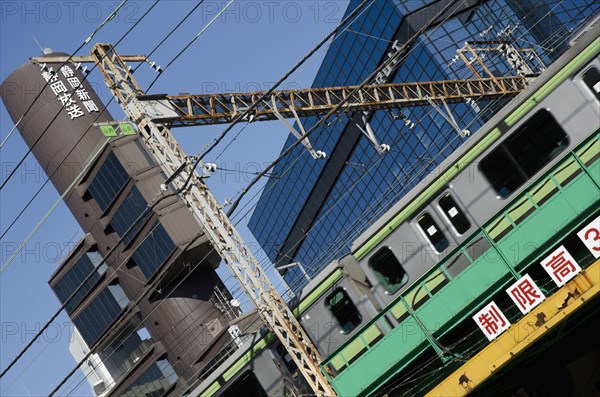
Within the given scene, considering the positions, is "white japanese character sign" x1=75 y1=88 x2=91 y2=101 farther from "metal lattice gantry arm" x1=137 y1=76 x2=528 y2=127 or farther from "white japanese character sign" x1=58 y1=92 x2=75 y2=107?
"metal lattice gantry arm" x1=137 y1=76 x2=528 y2=127

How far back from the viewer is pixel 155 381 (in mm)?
48594

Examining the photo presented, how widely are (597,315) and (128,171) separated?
3236cm

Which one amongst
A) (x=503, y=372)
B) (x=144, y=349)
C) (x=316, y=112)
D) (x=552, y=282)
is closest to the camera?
(x=552, y=282)

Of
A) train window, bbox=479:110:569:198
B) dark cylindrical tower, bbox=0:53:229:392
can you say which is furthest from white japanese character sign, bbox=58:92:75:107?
train window, bbox=479:110:569:198

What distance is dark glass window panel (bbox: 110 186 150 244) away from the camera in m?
47.0

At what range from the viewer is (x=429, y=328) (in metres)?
21.3

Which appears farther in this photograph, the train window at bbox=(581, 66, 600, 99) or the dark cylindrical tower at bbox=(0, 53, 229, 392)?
the dark cylindrical tower at bbox=(0, 53, 229, 392)

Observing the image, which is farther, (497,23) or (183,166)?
(497,23)

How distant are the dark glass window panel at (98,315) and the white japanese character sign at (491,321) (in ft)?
112

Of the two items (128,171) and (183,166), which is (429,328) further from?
(128,171)

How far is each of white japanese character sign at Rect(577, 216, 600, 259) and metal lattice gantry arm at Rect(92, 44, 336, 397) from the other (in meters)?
8.98

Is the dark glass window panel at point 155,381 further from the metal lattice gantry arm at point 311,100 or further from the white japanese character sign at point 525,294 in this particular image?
the white japanese character sign at point 525,294

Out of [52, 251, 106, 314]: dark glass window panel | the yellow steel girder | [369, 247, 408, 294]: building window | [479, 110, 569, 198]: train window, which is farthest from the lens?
[52, 251, 106, 314]: dark glass window panel

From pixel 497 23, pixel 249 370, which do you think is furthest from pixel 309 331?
pixel 497 23
